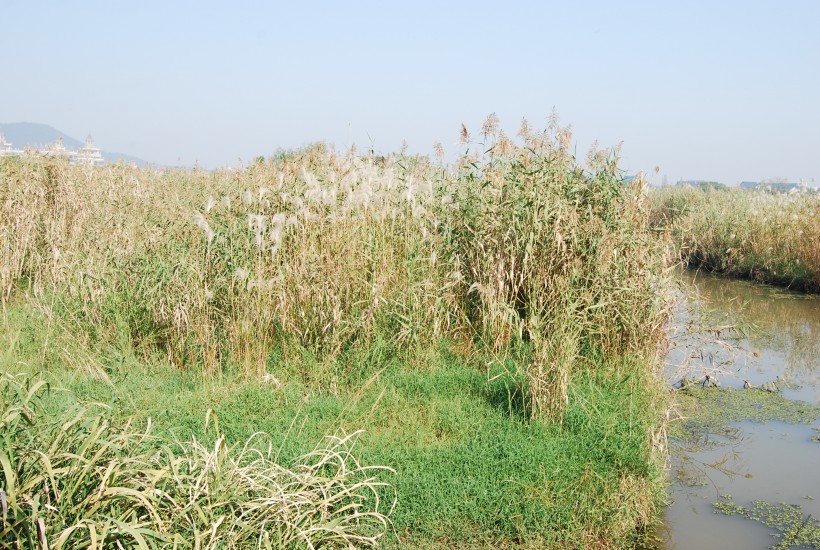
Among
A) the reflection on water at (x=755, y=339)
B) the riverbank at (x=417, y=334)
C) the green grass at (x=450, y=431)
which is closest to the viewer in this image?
the green grass at (x=450, y=431)

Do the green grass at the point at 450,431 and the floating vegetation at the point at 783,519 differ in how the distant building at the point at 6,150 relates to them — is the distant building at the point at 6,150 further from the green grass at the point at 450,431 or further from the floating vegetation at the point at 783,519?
the floating vegetation at the point at 783,519

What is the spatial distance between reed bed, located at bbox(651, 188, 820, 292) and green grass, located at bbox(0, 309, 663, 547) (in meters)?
6.77

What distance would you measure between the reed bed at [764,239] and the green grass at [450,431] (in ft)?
22.2

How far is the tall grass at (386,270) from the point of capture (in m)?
5.35

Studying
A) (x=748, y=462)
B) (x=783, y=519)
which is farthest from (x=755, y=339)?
(x=783, y=519)

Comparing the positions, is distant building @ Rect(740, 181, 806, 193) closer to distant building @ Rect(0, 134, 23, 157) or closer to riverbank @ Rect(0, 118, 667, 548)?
riverbank @ Rect(0, 118, 667, 548)

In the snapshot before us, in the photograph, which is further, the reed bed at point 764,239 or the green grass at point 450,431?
the reed bed at point 764,239

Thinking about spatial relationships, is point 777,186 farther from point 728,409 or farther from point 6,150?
point 6,150

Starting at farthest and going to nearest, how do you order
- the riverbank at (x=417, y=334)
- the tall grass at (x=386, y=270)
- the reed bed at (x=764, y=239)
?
1. the reed bed at (x=764, y=239)
2. the tall grass at (x=386, y=270)
3. the riverbank at (x=417, y=334)

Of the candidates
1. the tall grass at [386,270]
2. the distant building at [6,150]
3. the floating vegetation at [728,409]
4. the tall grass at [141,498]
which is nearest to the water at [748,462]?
the floating vegetation at [728,409]

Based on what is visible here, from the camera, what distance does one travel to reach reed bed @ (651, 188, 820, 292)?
11.6m

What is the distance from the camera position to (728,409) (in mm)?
6102

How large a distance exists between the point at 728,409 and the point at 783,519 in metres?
1.92

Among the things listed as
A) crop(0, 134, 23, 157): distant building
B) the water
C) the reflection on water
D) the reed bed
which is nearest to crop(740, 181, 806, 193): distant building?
the reed bed
